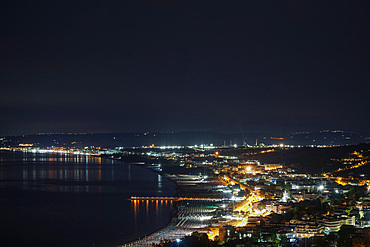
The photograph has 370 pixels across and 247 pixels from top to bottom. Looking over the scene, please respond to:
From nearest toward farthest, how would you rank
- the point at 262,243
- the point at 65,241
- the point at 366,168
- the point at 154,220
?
the point at 262,243, the point at 65,241, the point at 154,220, the point at 366,168

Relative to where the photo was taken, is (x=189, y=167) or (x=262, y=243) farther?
(x=189, y=167)

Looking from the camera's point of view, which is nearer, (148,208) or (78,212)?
(78,212)

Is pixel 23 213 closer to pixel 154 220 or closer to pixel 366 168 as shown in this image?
pixel 154 220

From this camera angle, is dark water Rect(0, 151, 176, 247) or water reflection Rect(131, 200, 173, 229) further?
water reflection Rect(131, 200, 173, 229)

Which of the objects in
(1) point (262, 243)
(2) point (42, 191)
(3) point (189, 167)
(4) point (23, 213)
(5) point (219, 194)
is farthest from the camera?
(3) point (189, 167)

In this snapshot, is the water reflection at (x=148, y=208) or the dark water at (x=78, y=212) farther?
the water reflection at (x=148, y=208)

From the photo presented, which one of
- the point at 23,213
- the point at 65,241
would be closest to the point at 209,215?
the point at 65,241

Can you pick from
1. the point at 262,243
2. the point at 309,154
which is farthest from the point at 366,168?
the point at 262,243

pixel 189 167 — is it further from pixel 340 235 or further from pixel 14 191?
pixel 340 235

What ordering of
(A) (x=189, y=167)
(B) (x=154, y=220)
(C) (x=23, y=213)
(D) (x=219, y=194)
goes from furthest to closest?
(A) (x=189, y=167) < (D) (x=219, y=194) < (C) (x=23, y=213) < (B) (x=154, y=220)
